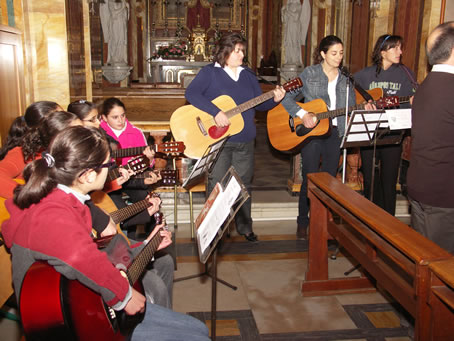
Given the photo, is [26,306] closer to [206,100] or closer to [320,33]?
[206,100]

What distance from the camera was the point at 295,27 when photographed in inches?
426

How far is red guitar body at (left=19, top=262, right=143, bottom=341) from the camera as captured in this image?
1.74 meters

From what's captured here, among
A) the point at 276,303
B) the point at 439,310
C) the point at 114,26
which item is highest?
the point at 114,26

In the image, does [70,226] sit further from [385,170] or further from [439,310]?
[385,170]

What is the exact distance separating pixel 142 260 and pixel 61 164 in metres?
0.68

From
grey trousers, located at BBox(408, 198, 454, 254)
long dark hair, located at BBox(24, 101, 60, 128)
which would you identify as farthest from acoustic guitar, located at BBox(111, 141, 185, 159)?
grey trousers, located at BBox(408, 198, 454, 254)

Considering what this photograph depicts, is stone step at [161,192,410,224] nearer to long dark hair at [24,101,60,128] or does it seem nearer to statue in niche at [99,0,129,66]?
long dark hair at [24,101,60,128]

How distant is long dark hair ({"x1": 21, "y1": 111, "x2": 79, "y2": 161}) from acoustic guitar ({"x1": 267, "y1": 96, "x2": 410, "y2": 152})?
2214mm

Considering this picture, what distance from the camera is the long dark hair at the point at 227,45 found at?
3881 mm

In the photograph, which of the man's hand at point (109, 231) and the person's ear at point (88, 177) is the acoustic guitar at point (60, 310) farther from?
the man's hand at point (109, 231)

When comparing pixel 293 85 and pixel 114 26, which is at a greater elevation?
pixel 114 26

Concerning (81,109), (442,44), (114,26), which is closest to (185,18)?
(114,26)

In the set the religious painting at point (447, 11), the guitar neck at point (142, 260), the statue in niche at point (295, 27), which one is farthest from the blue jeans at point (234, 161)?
the statue in niche at point (295, 27)

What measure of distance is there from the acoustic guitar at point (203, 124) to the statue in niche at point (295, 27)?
7.23 m
